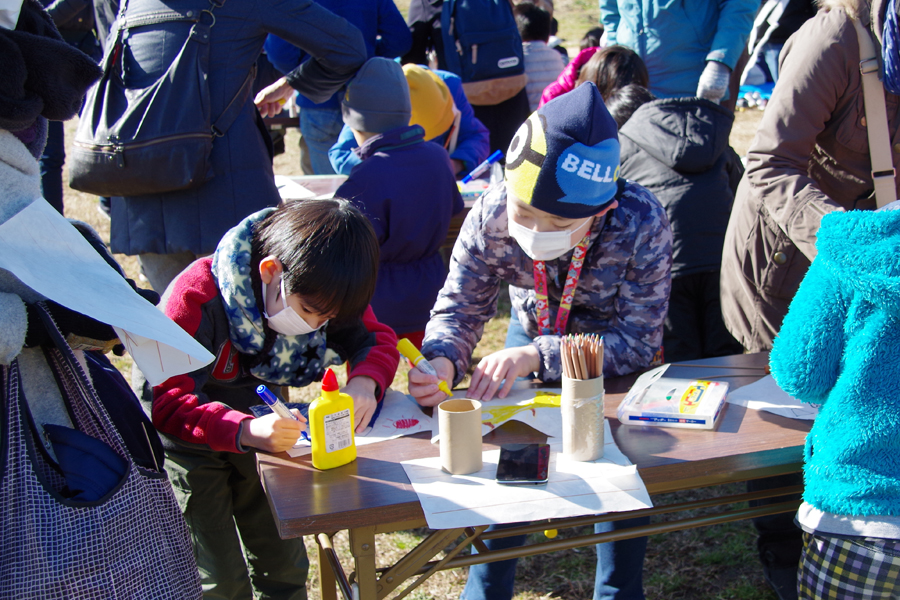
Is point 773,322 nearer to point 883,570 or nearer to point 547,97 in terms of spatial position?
point 883,570

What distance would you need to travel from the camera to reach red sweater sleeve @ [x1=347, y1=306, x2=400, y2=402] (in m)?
1.74

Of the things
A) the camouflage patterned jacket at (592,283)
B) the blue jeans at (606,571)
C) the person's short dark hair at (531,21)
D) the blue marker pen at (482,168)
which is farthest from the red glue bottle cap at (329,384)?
the person's short dark hair at (531,21)

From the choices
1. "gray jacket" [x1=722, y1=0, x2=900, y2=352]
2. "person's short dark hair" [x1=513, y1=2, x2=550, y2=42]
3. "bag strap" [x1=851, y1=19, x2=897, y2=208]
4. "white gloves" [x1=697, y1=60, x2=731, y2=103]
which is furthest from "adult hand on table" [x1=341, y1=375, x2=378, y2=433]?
"person's short dark hair" [x1=513, y1=2, x2=550, y2=42]

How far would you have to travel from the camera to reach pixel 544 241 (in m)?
1.77

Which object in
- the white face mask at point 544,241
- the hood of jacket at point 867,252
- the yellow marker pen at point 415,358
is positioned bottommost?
the yellow marker pen at point 415,358

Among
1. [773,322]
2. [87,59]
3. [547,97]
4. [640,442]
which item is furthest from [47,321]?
[547,97]

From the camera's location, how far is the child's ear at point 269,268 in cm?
155

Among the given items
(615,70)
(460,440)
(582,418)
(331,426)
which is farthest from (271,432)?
(615,70)

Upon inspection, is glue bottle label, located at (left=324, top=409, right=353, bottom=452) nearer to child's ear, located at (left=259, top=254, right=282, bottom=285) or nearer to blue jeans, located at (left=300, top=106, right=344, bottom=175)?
child's ear, located at (left=259, top=254, right=282, bottom=285)

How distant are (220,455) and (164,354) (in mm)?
662

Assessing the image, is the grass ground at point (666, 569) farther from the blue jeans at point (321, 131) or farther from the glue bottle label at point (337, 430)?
the blue jeans at point (321, 131)

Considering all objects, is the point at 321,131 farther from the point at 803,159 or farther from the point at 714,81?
the point at 803,159

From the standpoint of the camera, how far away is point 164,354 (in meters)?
1.18

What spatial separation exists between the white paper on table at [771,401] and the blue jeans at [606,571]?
1.41 feet
